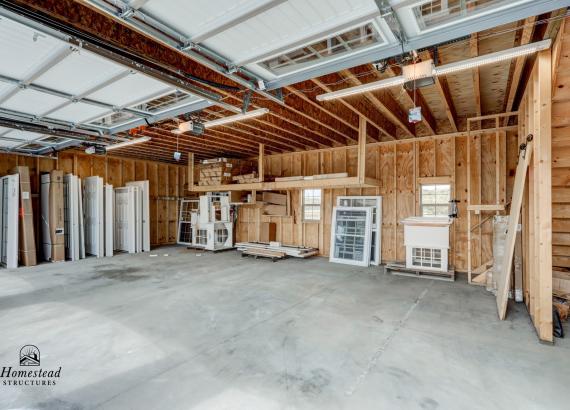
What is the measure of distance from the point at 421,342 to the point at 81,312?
4330 millimetres

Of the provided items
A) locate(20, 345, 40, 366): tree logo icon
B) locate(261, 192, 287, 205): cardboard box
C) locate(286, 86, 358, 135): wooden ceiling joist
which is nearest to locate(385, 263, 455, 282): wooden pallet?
locate(286, 86, 358, 135): wooden ceiling joist

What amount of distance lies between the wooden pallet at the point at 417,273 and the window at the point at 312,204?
9.22 ft

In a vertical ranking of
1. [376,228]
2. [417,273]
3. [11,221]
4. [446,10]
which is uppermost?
[446,10]

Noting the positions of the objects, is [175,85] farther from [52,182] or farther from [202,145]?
[52,182]

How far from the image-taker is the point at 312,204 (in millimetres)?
9078

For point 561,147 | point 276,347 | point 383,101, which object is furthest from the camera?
point 383,101

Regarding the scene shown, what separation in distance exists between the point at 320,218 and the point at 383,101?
14.2 ft

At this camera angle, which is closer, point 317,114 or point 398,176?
point 317,114

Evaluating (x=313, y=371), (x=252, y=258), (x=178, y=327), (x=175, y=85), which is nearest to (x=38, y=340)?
(x=178, y=327)

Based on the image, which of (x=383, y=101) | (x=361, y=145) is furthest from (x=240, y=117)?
(x=361, y=145)

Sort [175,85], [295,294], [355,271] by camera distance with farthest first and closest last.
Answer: [355,271]
[295,294]
[175,85]

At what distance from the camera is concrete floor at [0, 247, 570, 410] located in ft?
7.73

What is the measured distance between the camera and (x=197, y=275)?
6.37 m

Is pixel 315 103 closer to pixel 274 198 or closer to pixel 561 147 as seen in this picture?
pixel 561 147
